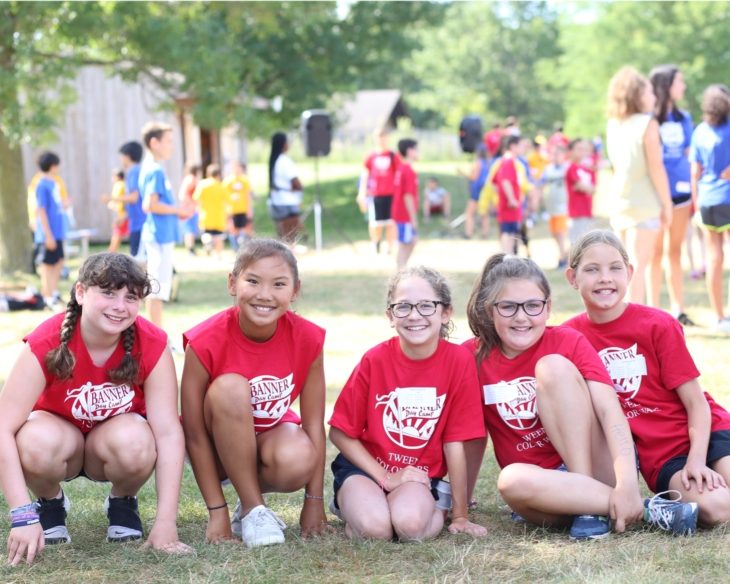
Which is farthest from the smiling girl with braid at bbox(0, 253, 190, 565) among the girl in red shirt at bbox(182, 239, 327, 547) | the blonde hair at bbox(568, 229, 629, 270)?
the blonde hair at bbox(568, 229, 629, 270)

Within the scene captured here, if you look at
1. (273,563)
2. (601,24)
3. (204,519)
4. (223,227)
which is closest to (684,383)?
(273,563)

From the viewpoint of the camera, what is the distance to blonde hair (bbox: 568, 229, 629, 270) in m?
3.65

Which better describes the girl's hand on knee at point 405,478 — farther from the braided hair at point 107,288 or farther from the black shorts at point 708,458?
the braided hair at point 107,288

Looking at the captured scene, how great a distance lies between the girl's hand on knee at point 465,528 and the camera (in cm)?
335

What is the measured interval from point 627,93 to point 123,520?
466 cm

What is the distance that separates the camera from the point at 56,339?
326 centimetres

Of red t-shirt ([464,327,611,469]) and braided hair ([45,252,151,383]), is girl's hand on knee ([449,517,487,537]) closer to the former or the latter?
red t-shirt ([464,327,611,469])

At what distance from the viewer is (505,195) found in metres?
11.8

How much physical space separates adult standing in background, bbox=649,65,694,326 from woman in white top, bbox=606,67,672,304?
1.66ft

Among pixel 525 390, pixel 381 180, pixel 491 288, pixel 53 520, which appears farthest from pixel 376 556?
pixel 381 180

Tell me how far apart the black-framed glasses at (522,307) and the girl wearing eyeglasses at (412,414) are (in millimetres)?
204

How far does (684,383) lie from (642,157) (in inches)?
141

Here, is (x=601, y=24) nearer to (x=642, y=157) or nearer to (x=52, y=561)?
(x=642, y=157)

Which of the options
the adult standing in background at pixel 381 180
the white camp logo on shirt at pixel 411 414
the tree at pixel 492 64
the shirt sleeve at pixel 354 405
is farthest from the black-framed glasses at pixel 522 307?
the tree at pixel 492 64
